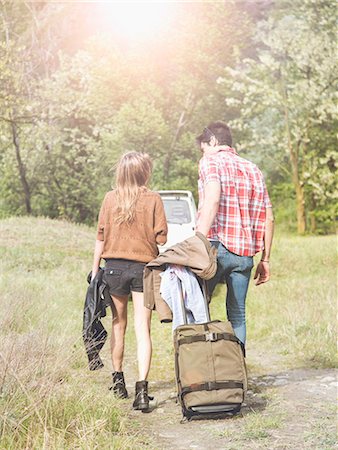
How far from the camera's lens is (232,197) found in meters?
6.02

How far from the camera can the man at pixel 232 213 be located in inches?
233

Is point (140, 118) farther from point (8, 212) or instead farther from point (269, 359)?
point (269, 359)

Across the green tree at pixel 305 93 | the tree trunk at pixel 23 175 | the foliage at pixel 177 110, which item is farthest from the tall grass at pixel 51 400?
the green tree at pixel 305 93

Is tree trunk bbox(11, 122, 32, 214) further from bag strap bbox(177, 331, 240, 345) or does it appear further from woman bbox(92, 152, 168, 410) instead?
bag strap bbox(177, 331, 240, 345)

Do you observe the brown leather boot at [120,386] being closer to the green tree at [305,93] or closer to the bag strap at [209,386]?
the bag strap at [209,386]

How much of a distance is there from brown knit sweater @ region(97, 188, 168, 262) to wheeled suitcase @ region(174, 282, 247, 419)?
30.9 inches

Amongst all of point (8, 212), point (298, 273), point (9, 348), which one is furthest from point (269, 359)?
point (8, 212)

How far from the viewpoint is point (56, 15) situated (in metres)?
57.1

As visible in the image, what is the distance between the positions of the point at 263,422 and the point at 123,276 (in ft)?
5.09

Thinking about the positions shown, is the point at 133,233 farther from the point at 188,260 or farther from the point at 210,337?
the point at 210,337

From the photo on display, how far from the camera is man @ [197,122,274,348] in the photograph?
5.91 metres

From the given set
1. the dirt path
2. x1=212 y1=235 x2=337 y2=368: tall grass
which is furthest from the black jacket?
x1=212 y1=235 x2=337 y2=368: tall grass

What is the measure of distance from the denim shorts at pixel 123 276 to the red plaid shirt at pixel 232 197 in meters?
0.63

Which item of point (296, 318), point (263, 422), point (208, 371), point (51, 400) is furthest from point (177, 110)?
→ point (51, 400)
